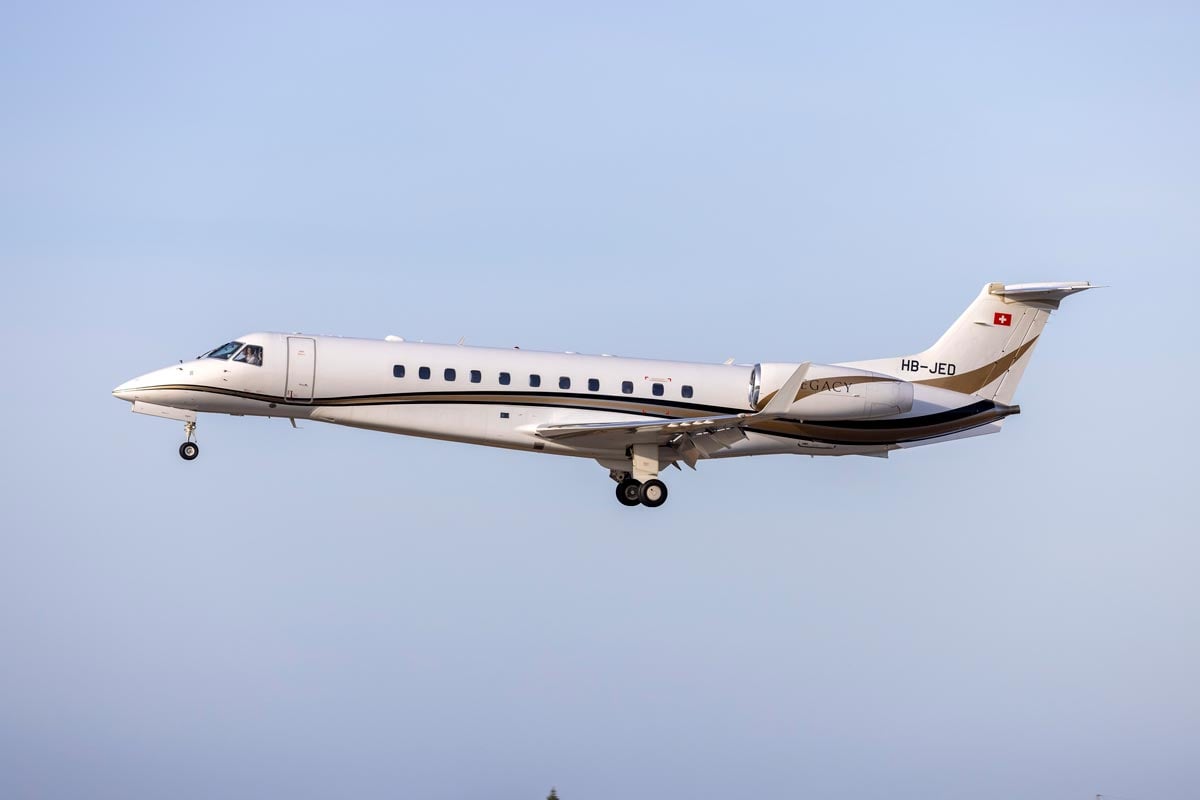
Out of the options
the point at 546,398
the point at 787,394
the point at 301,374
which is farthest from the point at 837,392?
the point at 301,374

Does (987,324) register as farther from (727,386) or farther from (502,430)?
(502,430)

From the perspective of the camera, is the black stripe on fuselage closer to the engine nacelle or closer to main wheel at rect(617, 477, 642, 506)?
the engine nacelle

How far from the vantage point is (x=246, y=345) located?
3484cm

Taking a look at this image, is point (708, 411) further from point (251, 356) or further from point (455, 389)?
point (251, 356)

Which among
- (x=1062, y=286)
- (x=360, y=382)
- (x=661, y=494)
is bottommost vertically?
(x=661, y=494)

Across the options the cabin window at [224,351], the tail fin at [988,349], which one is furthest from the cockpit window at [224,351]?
the tail fin at [988,349]

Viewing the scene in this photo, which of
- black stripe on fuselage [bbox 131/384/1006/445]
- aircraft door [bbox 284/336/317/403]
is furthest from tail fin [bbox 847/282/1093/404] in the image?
aircraft door [bbox 284/336/317/403]

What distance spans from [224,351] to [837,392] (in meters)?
13.0

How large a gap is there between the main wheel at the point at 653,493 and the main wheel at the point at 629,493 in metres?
0.10

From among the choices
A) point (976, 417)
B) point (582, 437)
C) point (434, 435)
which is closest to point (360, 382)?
point (434, 435)

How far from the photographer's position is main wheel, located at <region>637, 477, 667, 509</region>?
3619 cm

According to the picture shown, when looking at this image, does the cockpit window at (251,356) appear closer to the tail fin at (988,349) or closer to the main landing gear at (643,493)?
the main landing gear at (643,493)

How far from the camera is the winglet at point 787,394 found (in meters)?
32.7

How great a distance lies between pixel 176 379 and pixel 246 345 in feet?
5.28
